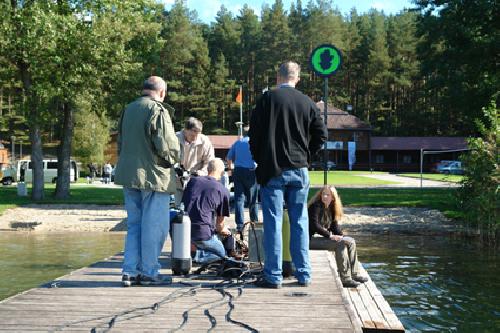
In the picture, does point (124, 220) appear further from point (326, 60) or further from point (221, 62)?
point (221, 62)

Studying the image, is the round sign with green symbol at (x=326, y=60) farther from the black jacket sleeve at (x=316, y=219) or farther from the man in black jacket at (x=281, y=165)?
the man in black jacket at (x=281, y=165)

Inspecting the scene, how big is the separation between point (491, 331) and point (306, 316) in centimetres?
353

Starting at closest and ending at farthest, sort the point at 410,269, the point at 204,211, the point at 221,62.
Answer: the point at 204,211 → the point at 410,269 → the point at 221,62

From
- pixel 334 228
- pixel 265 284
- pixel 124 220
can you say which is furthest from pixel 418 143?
pixel 265 284

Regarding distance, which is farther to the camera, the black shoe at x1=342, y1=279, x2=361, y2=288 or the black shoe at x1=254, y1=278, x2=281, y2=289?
the black shoe at x1=342, y1=279, x2=361, y2=288

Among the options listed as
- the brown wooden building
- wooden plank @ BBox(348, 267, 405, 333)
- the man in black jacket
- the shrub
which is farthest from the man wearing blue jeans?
the brown wooden building

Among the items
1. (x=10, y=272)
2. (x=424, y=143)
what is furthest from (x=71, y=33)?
(x=424, y=143)

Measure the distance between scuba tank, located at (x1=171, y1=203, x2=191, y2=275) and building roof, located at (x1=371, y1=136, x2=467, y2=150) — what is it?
6960 cm

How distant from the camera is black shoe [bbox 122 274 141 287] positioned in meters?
6.20

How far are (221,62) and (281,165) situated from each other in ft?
268

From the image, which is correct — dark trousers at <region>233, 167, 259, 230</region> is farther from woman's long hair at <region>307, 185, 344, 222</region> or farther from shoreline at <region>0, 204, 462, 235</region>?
shoreline at <region>0, 204, 462, 235</region>

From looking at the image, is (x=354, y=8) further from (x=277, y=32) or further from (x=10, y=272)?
(x=10, y=272)

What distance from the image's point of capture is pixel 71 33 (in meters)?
24.5

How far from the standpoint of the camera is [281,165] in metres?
6.17
